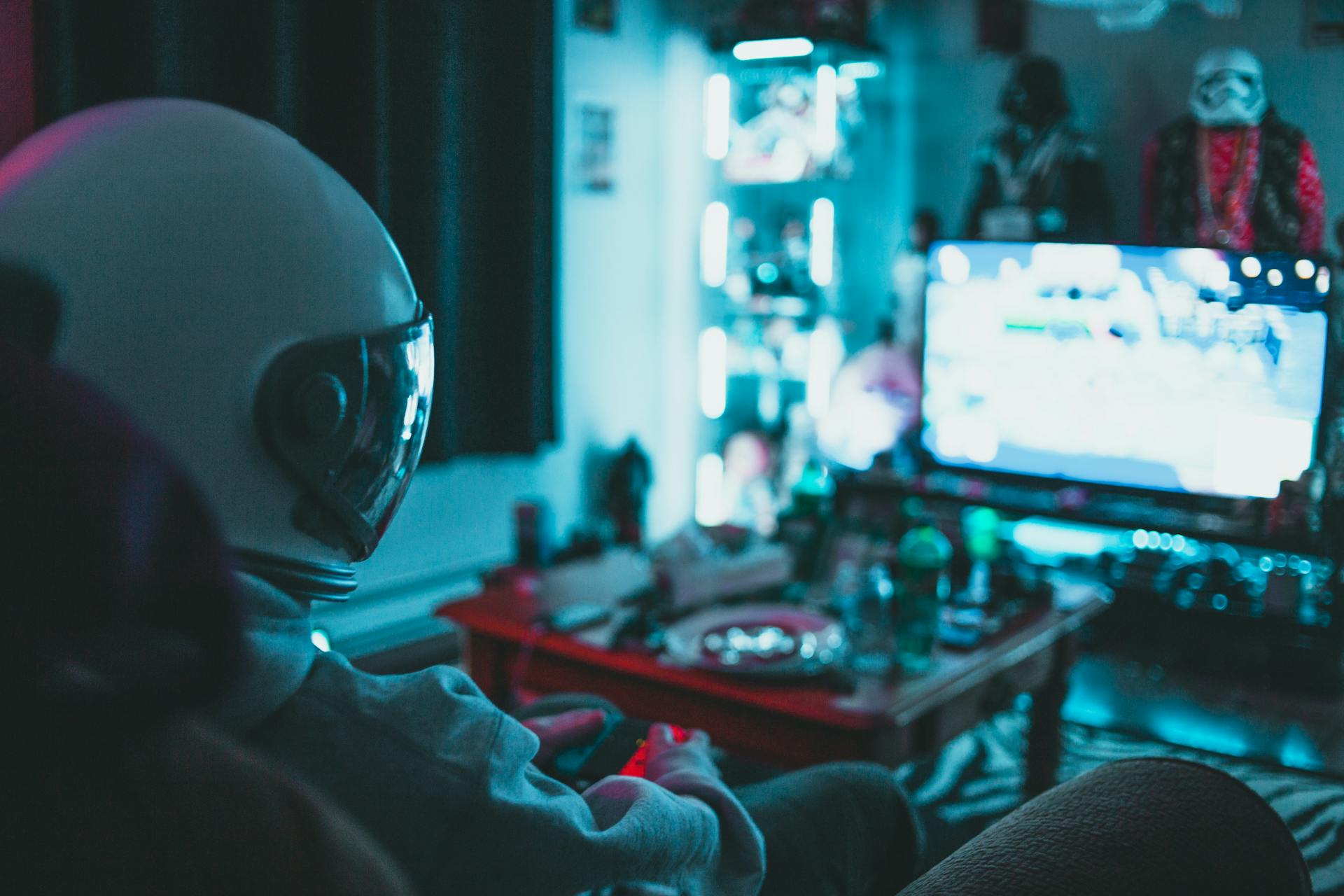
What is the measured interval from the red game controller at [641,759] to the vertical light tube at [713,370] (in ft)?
10.7

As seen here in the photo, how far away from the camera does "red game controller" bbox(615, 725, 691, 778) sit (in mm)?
1151

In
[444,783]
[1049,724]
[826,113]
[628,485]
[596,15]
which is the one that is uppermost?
[596,15]

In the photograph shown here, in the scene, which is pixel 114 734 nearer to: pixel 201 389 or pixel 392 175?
pixel 201 389

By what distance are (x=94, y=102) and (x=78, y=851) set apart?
2529 millimetres

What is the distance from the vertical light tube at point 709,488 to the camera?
4492 mm

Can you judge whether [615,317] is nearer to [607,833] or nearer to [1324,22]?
[1324,22]

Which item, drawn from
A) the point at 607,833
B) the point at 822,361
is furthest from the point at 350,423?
the point at 822,361

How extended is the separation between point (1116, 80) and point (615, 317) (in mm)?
1930

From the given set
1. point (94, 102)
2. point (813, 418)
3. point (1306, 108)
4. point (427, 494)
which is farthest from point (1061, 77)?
point (94, 102)

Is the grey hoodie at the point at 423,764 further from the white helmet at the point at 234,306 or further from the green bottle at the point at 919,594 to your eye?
the green bottle at the point at 919,594

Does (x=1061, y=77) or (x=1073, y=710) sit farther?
(x=1061, y=77)

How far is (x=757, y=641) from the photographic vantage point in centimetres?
188

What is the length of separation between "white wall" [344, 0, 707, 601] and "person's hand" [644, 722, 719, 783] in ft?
8.13

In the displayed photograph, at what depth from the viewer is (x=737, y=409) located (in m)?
4.70
